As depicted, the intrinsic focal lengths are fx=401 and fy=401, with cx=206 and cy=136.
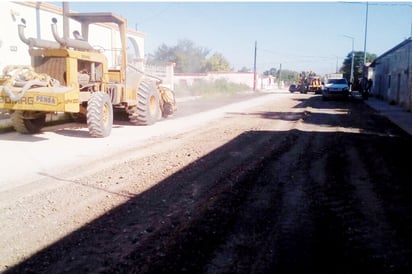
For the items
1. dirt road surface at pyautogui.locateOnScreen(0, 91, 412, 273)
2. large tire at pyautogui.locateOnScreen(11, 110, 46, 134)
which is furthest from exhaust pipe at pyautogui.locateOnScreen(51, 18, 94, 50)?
dirt road surface at pyautogui.locateOnScreen(0, 91, 412, 273)

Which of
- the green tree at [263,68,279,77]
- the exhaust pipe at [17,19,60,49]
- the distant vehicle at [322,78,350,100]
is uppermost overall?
the green tree at [263,68,279,77]

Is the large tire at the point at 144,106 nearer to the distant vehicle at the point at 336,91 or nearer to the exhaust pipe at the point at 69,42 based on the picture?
the exhaust pipe at the point at 69,42

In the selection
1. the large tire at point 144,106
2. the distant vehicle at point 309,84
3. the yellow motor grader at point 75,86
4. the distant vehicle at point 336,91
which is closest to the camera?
the yellow motor grader at point 75,86

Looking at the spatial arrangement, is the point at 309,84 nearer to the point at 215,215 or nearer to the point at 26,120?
the point at 26,120

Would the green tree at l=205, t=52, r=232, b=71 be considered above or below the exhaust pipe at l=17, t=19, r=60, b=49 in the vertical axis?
above

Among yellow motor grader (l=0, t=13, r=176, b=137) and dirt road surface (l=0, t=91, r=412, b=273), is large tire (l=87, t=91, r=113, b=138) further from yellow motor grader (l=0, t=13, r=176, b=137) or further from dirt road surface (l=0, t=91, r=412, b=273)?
dirt road surface (l=0, t=91, r=412, b=273)

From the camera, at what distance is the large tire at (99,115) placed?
10953 mm

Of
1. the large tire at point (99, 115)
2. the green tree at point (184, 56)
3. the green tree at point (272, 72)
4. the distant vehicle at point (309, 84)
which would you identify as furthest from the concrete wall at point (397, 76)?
the green tree at point (272, 72)

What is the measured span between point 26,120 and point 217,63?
3341 inches

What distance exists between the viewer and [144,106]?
1381 cm

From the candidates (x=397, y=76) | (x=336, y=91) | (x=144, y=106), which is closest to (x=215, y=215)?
(x=144, y=106)

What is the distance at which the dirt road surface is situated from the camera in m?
3.88

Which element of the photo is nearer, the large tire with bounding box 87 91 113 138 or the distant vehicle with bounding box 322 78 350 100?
the large tire with bounding box 87 91 113 138

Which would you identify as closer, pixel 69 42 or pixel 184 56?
pixel 69 42
